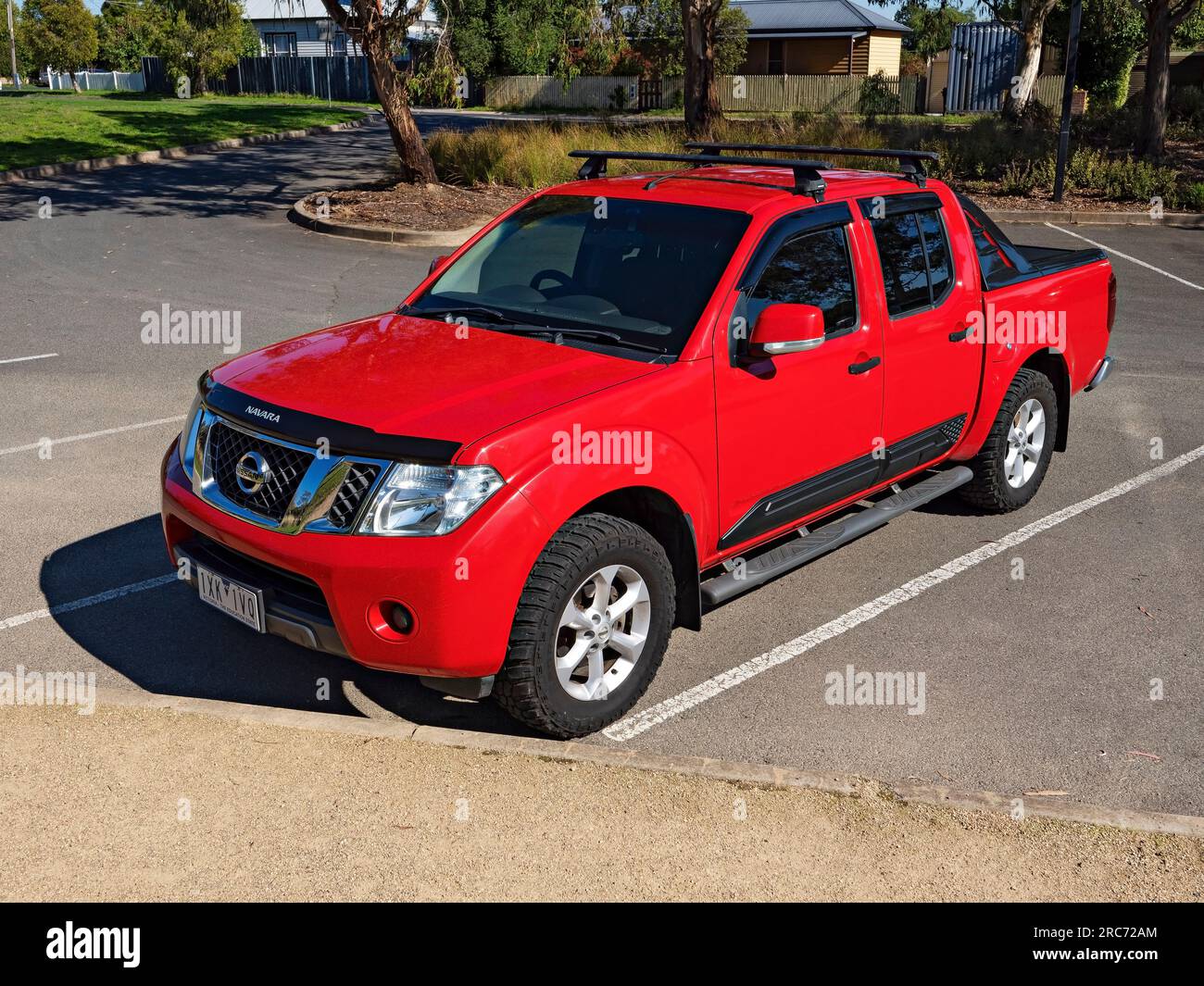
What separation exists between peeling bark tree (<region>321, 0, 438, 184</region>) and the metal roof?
118ft

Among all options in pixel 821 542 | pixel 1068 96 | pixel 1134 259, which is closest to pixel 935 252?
pixel 821 542

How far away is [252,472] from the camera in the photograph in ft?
14.7

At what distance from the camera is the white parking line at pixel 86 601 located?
562 cm

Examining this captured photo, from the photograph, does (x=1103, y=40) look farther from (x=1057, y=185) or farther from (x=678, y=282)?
(x=678, y=282)

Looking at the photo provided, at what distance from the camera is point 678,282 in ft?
17.0

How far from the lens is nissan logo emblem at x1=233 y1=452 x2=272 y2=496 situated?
4438 mm

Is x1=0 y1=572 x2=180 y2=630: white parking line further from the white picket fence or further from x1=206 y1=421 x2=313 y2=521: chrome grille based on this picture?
the white picket fence

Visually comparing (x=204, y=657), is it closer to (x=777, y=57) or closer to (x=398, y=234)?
(x=398, y=234)

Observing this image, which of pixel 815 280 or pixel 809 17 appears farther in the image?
pixel 809 17

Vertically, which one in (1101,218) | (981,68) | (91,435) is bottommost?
(91,435)

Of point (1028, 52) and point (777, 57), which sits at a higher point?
point (777, 57)

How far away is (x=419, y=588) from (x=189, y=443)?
1.47m

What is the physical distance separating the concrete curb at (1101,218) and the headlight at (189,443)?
55.2 ft

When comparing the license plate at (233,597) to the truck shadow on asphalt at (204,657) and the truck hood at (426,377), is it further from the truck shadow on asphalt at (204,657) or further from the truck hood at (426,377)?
the truck hood at (426,377)
